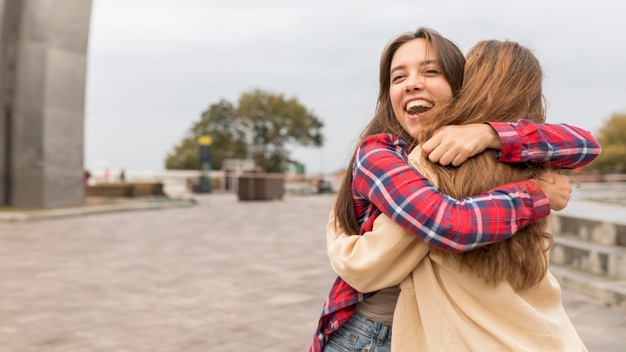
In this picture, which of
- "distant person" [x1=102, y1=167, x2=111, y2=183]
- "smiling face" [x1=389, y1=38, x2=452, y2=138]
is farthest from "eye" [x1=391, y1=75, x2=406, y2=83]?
"distant person" [x1=102, y1=167, x2=111, y2=183]

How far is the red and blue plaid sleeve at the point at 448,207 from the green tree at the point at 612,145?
56512 millimetres

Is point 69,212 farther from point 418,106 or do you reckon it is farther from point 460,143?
point 460,143

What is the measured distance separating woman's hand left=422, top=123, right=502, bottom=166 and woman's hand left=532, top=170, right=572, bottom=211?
153 mm

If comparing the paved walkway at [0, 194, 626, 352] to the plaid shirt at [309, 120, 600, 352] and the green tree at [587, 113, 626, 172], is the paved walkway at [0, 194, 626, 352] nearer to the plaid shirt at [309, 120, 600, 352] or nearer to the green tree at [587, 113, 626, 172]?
the plaid shirt at [309, 120, 600, 352]

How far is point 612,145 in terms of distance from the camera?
191 feet

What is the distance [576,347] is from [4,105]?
56.4 feet

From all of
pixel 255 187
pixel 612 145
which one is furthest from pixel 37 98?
pixel 612 145

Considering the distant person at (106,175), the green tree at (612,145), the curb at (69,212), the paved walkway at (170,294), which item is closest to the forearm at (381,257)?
the paved walkway at (170,294)

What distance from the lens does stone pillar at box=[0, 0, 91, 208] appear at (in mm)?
15727

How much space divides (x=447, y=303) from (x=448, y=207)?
0.68ft

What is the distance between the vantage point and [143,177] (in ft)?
126

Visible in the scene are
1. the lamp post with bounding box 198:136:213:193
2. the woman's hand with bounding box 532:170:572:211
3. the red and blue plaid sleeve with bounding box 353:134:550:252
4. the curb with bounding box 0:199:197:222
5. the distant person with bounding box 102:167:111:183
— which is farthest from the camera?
the distant person with bounding box 102:167:111:183

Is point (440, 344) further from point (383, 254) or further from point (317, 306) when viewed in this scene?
point (317, 306)

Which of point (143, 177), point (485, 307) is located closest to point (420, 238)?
point (485, 307)
